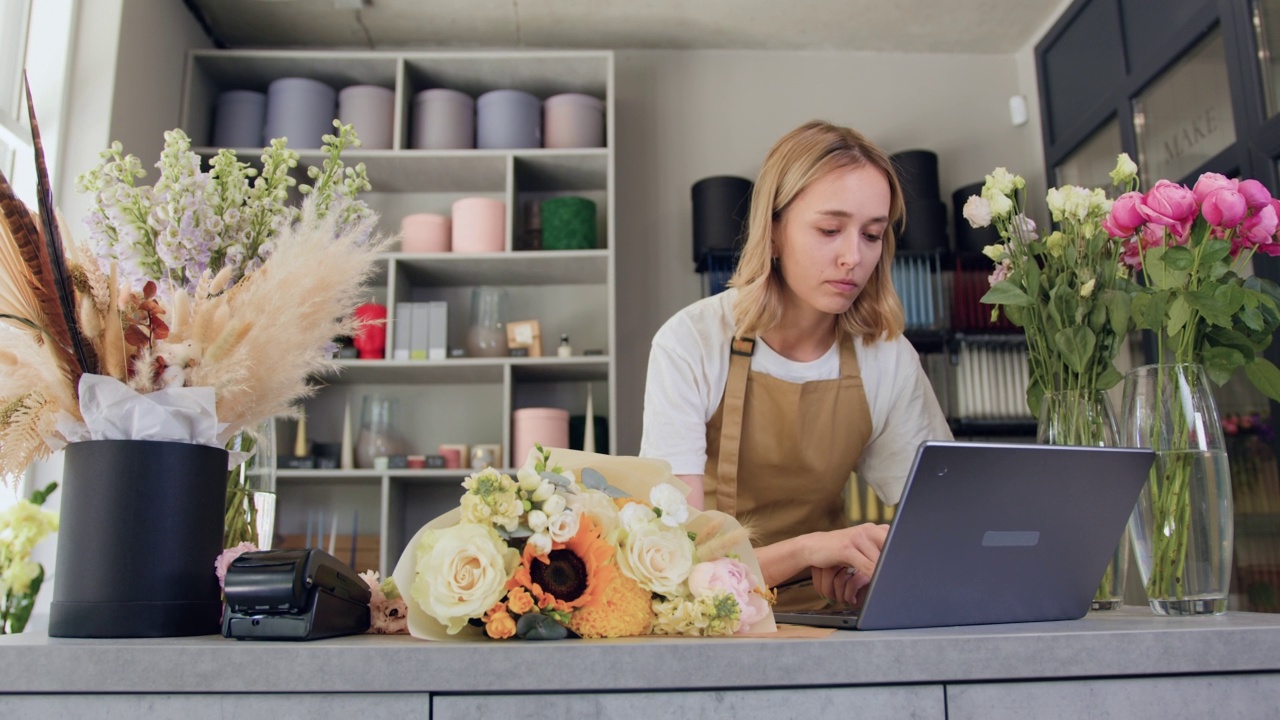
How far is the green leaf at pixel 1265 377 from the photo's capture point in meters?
1.19

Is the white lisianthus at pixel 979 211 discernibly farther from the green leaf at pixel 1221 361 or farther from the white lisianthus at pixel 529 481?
the white lisianthus at pixel 529 481

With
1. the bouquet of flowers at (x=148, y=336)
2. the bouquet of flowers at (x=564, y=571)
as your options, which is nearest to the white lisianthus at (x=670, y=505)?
the bouquet of flowers at (x=564, y=571)

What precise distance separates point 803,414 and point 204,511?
102 centimetres

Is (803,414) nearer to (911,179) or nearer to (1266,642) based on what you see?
(1266,642)

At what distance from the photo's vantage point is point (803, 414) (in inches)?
65.3

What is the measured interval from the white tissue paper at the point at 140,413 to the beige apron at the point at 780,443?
92cm

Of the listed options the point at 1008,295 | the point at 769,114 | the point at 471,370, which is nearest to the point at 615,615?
the point at 1008,295

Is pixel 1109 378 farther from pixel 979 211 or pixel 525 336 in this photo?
pixel 525 336

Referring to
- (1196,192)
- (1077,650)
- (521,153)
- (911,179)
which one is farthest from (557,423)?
(1077,650)

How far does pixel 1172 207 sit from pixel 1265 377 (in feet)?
0.86

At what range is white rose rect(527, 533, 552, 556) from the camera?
780 millimetres

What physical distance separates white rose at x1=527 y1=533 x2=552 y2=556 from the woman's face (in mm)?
898

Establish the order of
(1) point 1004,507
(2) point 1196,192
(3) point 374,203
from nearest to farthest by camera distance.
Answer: (1) point 1004,507, (2) point 1196,192, (3) point 374,203

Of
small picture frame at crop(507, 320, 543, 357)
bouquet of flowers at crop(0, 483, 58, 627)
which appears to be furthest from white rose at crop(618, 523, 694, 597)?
small picture frame at crop(507, 320, 543, 357)
